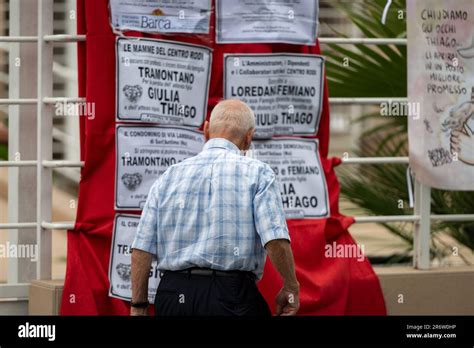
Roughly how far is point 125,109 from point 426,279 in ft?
6.63

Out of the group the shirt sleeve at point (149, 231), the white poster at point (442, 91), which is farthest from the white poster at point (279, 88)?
the shirt sleeve at point (149, 231)

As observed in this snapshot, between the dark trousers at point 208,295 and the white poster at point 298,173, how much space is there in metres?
1.52

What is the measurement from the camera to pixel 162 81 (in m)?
6.09

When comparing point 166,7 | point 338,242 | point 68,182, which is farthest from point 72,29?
point 68,182

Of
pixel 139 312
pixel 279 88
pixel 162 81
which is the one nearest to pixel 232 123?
pixel 139 312

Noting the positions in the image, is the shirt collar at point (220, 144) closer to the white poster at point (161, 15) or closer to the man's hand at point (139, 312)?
the man's hand at point (139, 312)

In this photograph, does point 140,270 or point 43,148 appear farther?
point 43,148

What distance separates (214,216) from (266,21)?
182 centimetres

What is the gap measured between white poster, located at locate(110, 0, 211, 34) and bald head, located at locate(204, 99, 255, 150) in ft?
3.77

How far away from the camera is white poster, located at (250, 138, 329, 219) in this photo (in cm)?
641

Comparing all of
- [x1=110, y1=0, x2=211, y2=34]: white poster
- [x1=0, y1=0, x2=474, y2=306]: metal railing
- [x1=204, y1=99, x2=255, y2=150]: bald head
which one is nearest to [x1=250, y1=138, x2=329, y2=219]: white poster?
[x1=110, y1=0, x2=211, y2=34]: white poster

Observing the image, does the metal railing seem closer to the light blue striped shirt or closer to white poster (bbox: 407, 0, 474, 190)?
the light blue striped shirt

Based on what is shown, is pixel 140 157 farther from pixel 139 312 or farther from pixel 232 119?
pixel 139 312

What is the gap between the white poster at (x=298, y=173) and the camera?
6414 millimetres
